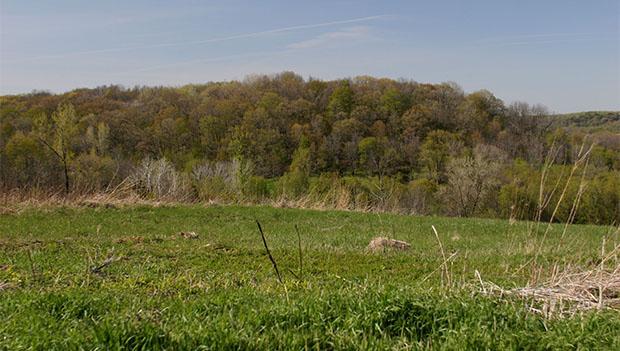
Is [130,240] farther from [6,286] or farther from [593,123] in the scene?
[593,123]

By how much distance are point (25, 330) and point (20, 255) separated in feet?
14.8

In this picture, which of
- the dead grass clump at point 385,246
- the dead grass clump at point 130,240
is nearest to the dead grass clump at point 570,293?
the dead grass clump at point 385,246

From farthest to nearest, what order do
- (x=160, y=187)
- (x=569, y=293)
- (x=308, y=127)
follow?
1. (x=308, y=127)
2. (x=160, y=187)
3. (x=569, y=293)

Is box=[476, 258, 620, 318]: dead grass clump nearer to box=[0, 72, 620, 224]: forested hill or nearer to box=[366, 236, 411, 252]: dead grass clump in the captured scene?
box=[366, 236, 411, 252]: dead grass clump

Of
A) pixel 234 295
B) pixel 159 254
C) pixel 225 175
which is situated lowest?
pixel 225 175

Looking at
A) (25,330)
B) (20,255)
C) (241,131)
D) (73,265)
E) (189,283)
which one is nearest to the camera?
(25,330)

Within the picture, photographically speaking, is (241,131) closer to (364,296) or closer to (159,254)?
(159,254)

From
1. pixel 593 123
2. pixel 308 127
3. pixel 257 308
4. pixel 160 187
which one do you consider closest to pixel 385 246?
pixel 257 308

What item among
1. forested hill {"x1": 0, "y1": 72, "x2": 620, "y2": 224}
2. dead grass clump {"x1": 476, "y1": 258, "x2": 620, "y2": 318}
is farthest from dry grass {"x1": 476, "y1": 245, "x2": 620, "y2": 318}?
forested hill {"x1": 0, "y1": 72, "x2": 620, "y2": 224}

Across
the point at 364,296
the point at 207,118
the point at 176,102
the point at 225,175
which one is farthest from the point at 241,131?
the point at 364,296

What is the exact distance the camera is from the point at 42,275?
507cm

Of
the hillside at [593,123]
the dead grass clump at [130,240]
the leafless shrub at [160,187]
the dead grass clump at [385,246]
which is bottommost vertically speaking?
the leafless shrub at [160,187]

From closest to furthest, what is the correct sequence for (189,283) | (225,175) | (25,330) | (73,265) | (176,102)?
(25,330), (189,283), (73,265), (225,175), (176,102)

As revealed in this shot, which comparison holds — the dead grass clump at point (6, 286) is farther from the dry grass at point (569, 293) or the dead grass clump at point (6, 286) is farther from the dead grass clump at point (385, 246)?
the dead grass clump at point (385, 246)
